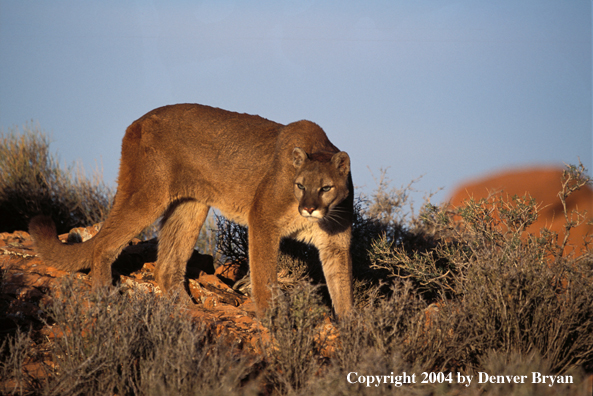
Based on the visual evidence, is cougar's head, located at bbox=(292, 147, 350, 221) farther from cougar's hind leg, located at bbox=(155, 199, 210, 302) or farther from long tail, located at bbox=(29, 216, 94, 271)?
long tail, located at bbox=(29, 216, 94, 271)

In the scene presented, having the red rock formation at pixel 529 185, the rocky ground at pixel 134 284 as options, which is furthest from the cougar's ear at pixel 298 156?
the red rock formation at pixel 529 185

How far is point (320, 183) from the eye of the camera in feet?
16.2

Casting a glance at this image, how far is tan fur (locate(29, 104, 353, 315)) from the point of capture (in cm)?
524

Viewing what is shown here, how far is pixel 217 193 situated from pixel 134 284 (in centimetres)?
157

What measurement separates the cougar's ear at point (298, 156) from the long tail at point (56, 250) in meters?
2.68

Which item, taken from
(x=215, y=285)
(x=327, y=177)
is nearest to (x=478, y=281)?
(x=327, y=177)

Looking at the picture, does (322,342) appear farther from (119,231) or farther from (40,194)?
(40,194)

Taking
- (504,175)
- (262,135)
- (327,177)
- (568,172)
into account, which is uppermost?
(504,175)

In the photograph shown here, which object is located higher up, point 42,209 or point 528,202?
point 42,209

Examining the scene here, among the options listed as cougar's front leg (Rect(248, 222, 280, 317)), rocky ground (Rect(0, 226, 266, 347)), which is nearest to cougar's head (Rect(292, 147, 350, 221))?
cougar's front leg (Rect(248, 222, 280, 317))

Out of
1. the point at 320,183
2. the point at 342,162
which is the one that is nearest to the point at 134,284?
the point at 320,183

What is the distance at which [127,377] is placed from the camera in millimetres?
3578

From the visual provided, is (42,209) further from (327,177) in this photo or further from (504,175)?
(504,175)

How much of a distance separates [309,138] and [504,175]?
34701 millimetres
